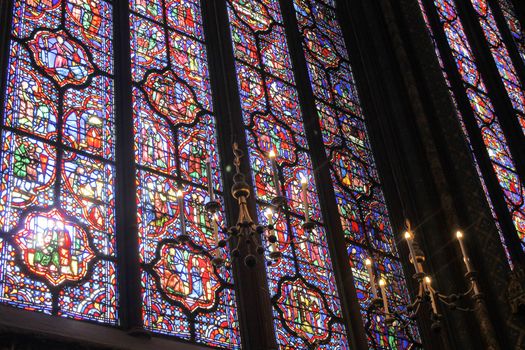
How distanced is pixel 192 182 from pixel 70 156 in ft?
4.38

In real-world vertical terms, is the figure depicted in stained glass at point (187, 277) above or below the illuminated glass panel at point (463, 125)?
below

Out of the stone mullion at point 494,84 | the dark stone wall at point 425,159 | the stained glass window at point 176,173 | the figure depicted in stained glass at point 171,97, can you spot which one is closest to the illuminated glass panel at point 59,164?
the stained glass window at point 176,173

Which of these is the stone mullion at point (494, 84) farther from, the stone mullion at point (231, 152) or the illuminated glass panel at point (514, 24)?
the stone mullion at point (231, 152)

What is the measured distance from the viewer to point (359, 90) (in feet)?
40.4

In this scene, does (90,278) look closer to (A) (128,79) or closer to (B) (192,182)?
(B) (192,182)

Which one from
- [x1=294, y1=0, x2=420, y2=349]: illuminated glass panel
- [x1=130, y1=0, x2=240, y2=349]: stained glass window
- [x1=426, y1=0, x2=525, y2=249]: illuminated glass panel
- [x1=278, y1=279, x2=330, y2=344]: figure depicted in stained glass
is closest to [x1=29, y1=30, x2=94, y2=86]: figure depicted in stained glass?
[x1=130, y1=0, x2=240, y2=349]: stained glass window

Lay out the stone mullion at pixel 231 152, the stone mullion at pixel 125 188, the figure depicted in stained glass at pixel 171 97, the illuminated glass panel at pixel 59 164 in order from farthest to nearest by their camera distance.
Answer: the figure depicted in stained glass at pixel 171 97
the stone mullion at pixel 231 152
the stone mullion at pixel 125 188
the illuminated glass panel at pixel 59 164

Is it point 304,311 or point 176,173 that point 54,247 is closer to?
point 176,173

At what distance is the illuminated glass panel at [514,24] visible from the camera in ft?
52.5

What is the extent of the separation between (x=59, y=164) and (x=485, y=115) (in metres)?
7.53

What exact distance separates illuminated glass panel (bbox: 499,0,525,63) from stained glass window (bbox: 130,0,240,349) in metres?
7.09

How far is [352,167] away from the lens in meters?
11.3

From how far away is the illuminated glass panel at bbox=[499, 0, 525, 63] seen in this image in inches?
630

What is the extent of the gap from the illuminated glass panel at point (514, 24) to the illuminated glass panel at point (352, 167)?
14.8 ft
